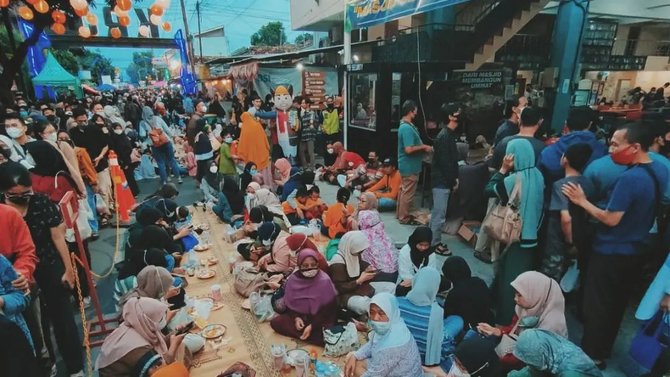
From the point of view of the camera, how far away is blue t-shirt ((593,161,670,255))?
2.48 m

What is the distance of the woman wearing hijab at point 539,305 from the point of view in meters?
2.49

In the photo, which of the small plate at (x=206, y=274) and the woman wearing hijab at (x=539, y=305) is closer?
the woman wearing hijab at (x=539, y=305)

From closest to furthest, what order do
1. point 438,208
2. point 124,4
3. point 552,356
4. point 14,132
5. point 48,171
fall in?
point 552,356
point 48,171
point 14,132
point 438,208
point 124,4

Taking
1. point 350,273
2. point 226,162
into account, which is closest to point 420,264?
point 350,273

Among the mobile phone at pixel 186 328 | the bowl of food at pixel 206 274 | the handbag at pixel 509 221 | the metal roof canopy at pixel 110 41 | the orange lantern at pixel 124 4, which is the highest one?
the metal roof canopy at pixel 110 41

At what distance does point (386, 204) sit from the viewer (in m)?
6.37

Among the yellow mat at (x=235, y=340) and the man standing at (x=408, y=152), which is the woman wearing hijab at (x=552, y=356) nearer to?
the yellow mat at (x=235, y=340)

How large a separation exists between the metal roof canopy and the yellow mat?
20.4m

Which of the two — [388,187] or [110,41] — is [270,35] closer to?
[110,41]

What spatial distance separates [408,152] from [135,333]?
13.2 feet

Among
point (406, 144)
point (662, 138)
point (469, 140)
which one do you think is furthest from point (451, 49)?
point (662, 138)

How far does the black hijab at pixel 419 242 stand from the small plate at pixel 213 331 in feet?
6.39

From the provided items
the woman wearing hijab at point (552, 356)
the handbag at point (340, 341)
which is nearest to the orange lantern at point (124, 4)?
the handbag at point (340, 341)

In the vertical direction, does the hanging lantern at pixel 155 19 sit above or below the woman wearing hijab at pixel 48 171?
above
